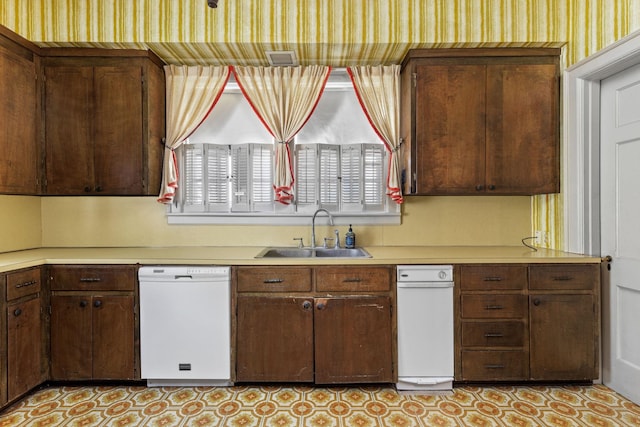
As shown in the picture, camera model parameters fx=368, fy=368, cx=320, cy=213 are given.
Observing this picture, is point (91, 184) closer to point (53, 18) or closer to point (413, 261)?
point (53, 18)

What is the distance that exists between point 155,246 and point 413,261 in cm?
214

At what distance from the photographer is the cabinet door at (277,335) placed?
2453 mm

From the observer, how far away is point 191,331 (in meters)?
2.46

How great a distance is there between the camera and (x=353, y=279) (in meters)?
2.46

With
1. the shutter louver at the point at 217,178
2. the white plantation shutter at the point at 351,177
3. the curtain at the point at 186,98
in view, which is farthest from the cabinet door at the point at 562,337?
the curtain at the point at 186,98

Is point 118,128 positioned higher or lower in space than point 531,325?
higher

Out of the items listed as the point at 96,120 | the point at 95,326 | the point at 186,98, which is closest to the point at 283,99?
the point at 186,98

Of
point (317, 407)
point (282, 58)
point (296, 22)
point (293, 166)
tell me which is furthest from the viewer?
point (293, 166)

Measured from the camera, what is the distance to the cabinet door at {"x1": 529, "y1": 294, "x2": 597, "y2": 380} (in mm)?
2455

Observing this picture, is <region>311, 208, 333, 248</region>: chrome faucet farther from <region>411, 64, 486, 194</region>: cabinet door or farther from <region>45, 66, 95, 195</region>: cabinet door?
<region>45, 66, 95, 195</region>: cabinet door

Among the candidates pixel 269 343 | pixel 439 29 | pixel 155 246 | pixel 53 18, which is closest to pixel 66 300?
pixel 155 246

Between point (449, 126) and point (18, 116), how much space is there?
121 inches

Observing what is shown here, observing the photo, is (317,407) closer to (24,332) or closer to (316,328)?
(316,328)

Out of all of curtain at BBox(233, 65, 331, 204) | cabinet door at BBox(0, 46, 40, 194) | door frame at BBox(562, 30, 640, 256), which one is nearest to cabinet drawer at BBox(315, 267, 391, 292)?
curtain at BBox(233, 65, 331, 204)
